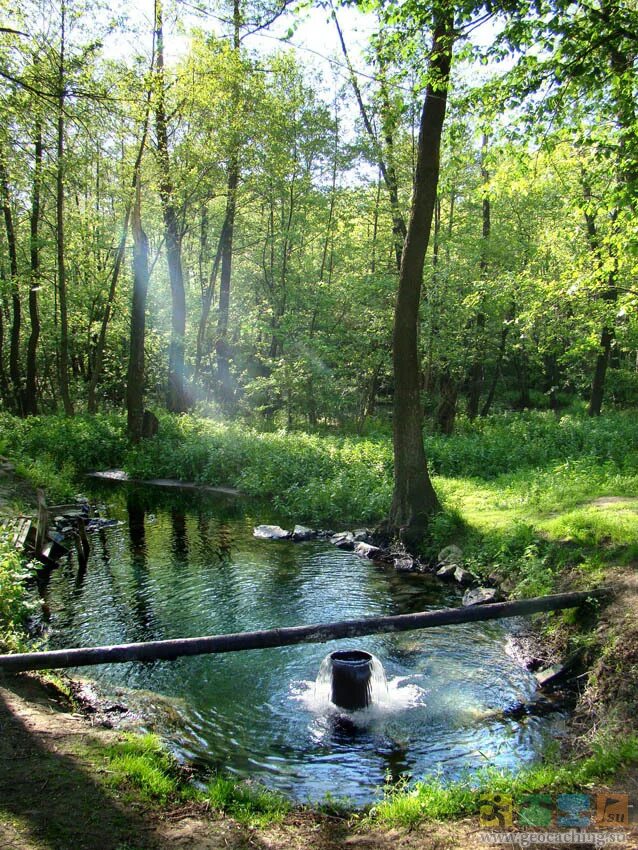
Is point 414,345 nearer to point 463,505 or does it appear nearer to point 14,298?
point 463,505

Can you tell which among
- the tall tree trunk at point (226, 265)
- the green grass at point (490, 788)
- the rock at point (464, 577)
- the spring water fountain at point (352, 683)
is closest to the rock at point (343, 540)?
the rock at point (464, 577)

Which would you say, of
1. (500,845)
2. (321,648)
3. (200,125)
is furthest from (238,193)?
(500,845)

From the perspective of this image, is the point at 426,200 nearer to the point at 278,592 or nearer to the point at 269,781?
the point at 278,592

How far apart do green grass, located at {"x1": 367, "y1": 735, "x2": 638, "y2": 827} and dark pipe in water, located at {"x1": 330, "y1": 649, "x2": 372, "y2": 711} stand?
1.53 metres

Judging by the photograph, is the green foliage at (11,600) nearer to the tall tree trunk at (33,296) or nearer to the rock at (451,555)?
the rock at (451,555)

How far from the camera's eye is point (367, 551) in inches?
484

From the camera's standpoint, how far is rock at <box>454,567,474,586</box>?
10195 mm

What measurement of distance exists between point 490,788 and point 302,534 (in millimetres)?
9733

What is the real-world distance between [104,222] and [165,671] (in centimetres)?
2609

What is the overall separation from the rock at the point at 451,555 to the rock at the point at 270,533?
162 inches

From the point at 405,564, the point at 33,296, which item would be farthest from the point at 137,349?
the point at 405,564

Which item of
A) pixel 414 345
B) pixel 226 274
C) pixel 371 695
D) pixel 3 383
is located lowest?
pixel 371 695

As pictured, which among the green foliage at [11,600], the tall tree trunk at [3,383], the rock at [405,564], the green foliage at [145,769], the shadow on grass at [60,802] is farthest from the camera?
the tall tree trunk at [3,383]

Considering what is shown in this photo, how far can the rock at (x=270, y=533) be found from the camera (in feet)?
45.9
